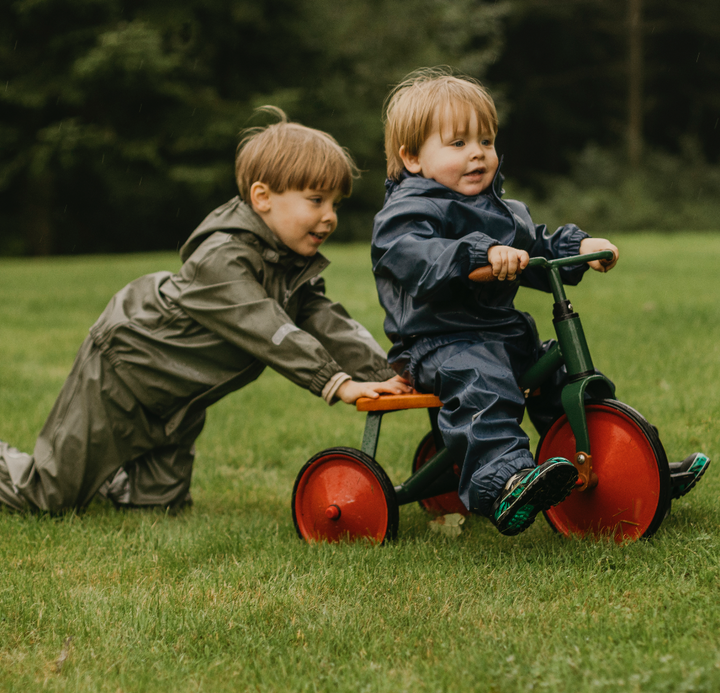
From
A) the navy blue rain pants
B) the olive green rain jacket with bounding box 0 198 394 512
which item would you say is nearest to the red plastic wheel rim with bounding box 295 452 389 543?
the navy blue rain pants

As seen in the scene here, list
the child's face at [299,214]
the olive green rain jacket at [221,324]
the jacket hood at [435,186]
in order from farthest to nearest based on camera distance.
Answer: the child's face at [299,214], the olive green rain jacket at [221,324], the jacket hood at [435,186]

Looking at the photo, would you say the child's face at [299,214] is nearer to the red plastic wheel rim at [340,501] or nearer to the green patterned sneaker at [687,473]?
the red plastic wheel rim at [340,501]

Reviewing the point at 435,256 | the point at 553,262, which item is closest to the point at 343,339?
the point at 435,256

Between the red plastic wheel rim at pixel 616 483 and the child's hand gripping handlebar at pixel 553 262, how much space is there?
1.53 ft

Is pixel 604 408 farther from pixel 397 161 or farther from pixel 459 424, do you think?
pixel 397 161

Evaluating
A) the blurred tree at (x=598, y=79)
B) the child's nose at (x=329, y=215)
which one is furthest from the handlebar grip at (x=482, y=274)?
the blurred tree at (x=598, y=79)

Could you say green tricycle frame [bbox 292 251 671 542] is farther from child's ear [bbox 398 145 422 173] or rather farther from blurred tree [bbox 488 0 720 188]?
blurred tree [bbox 488 0 720 188]

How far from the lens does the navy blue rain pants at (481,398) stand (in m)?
2.67

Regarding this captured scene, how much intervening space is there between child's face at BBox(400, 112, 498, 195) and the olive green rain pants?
1.49 meters

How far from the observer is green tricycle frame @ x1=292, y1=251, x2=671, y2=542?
8.71ft

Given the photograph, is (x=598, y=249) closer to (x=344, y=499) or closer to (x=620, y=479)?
(x=620, y=479)

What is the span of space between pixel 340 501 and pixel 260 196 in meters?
1.22

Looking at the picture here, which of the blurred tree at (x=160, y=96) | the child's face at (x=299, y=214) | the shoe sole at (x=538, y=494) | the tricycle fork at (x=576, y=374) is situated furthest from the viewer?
the blurred tree at (x=160, y=96)

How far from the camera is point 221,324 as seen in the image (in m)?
3.29
